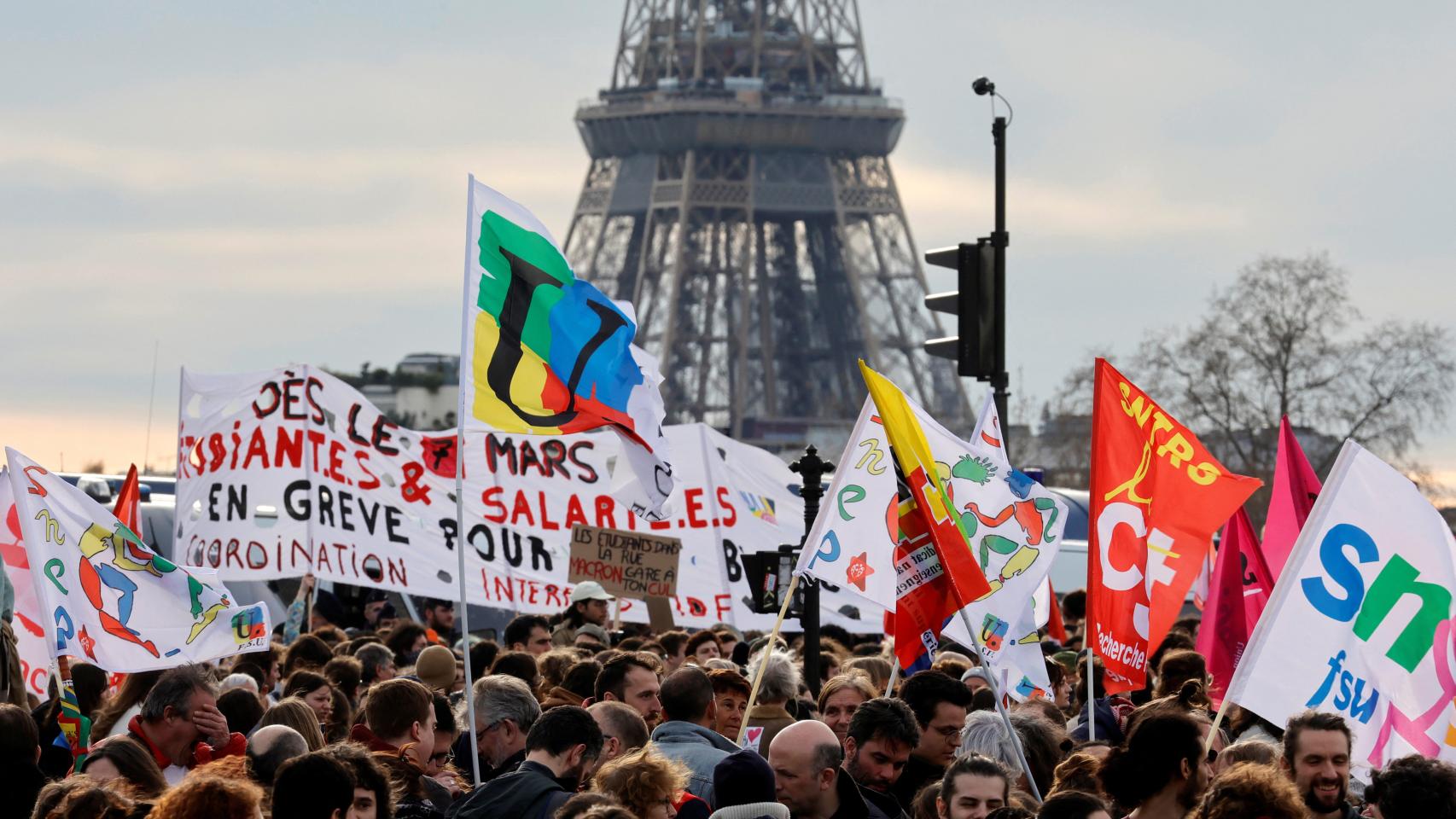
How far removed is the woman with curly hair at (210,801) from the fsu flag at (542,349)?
320cm

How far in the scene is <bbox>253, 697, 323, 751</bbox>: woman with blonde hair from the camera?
8.34 metres

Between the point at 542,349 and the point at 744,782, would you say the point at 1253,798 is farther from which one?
the point at 542,349

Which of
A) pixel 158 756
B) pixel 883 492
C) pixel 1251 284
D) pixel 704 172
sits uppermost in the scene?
pixel 704 172

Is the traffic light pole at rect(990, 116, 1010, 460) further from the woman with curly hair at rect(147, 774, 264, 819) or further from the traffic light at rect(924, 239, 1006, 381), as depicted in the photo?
the woman with curly hair at rect(147, 774, 264, 819)

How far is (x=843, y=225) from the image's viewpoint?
269ft

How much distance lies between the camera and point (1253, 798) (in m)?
6.38

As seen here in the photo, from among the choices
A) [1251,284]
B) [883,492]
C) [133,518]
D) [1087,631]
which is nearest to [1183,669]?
[1087,631]

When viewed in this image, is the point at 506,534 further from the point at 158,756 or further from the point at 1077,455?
the point at 1077,455

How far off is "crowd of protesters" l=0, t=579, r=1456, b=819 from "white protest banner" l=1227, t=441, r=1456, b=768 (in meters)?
0.34

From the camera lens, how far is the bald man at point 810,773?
23.2 ft

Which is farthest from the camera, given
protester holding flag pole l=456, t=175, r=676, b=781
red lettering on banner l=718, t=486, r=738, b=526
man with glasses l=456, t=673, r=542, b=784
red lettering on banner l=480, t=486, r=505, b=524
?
red lettering on banner l=718, t=486, r=738, b=526

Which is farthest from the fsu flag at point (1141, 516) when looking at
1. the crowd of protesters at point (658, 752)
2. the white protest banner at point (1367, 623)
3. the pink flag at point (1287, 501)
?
the white protest banner at point (1367, 623)

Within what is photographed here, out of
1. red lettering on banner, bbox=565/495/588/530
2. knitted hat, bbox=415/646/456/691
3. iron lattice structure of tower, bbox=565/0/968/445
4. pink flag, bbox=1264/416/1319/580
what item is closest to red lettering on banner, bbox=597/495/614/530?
red lettering on banner, bbox=565/495/588/530

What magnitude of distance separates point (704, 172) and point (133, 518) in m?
73.2
